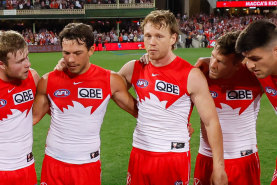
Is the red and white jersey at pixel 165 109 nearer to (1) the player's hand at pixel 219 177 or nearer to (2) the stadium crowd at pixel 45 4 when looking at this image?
(1) the player's hand at pixel 219 177

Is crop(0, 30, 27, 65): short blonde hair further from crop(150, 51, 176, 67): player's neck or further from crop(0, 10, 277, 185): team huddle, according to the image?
crop(150, 51, 176, 67): player's neck

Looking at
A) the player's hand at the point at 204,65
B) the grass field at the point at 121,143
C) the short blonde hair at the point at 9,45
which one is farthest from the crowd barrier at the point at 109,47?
the short blonde hair at the point at 9,45

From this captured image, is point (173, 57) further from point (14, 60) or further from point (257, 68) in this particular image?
point (14, 60)

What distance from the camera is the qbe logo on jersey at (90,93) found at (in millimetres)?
3400

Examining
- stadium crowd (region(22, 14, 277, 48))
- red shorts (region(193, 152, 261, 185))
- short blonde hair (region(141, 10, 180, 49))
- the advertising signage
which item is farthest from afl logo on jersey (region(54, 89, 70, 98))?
the advertising signage

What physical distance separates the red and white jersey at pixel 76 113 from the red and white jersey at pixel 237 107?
1.16 m

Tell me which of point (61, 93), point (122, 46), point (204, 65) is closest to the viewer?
point (61, 93)

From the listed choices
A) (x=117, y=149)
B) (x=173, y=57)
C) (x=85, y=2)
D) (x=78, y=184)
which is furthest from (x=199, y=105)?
(x=85, y=2)

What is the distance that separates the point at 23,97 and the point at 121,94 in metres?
0.95

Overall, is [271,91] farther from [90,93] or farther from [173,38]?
[90,93]

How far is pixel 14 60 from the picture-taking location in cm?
313

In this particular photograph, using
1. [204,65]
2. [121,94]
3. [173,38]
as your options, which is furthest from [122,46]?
[173,38]

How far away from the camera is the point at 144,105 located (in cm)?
334

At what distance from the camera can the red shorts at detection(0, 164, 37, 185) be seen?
314cm
